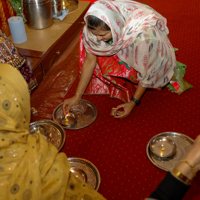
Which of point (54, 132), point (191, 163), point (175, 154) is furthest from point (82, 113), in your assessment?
point (191, 163)

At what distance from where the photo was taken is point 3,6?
7.70ft

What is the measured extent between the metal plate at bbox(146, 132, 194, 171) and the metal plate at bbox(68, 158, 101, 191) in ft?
1.16

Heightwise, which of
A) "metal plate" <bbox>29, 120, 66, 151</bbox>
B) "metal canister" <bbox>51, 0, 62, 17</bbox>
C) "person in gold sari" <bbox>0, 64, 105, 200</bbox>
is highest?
"person in gold sari" <bbox>0, 64, 105, 200</bbox>

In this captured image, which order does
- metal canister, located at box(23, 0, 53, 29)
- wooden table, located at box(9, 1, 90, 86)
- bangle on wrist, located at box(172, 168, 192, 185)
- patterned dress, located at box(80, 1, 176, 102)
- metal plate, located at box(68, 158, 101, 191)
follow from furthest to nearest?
metal canister, located at box(23, 0, 53, 29) < wooden table, located at box(9, 1, 90, 86) < patterned dress, located at box(80, 1, 176, 102) < metal plate, located at box(68, 158, 101, 191) < bangle on wrist, located at box(172, 168, 192, 185)

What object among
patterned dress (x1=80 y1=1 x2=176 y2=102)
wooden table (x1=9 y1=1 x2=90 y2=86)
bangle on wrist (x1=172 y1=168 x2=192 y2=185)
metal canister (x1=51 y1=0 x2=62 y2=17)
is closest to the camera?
bangle on wrist (x1=172 y1=168 x2=192 y2=185)

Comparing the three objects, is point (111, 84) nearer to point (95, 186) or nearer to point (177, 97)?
point (177, 97)

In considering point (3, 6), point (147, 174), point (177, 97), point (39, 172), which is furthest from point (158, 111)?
point (3, 6)

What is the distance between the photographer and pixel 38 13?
7.89ft

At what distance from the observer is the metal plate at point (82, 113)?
170 cm

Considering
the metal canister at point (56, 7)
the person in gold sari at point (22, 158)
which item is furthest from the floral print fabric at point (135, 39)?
the metal canister at point (56, 7)

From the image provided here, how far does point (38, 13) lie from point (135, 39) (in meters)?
1.38

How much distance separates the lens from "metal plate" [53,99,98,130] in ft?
5.58

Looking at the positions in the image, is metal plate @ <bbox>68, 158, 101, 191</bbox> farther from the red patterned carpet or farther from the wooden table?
the wooden table

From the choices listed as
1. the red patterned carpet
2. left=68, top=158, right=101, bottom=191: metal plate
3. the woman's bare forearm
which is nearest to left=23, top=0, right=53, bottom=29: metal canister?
the red patterned carpet
